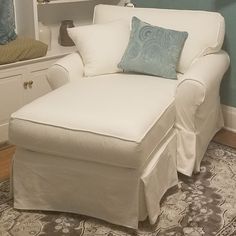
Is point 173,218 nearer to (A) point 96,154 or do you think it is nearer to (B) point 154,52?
(A) point 96,154

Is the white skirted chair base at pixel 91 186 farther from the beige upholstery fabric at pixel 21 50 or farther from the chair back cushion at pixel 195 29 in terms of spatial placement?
the beige upholstery fabric at pixel 21 50

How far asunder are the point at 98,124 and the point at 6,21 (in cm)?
133

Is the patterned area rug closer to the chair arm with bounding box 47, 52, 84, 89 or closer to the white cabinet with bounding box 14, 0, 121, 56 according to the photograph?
the chair arm with bounding box 47, 52, 84, 89

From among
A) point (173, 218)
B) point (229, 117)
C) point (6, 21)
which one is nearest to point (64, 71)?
point (6, 21)

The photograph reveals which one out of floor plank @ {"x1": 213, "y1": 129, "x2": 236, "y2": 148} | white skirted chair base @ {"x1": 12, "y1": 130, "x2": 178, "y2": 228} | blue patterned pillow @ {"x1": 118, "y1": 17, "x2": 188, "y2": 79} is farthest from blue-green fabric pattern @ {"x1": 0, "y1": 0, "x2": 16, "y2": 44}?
floor plank @ {"x1": 213, "y1": 129, "x2": 236, "y2": 148}

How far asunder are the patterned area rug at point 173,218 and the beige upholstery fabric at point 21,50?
838 mm

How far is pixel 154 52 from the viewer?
2.36m

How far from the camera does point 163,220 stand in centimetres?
192

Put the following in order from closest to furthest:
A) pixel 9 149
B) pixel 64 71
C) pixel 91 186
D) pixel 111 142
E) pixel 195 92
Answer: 1. pixel 111 142
2. pixel 91 186
3. pixel 195 92
4. pixel 64 71
5. pixel 9 149

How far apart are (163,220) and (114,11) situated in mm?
1459

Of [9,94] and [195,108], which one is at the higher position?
[195,108]

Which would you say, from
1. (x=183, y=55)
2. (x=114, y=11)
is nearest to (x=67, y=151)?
(x=183, y=55)

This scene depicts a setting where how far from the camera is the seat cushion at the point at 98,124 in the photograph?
67.6 inches

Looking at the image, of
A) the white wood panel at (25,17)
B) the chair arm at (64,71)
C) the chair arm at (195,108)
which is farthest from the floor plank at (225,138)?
the white wood panel at (25,17)
